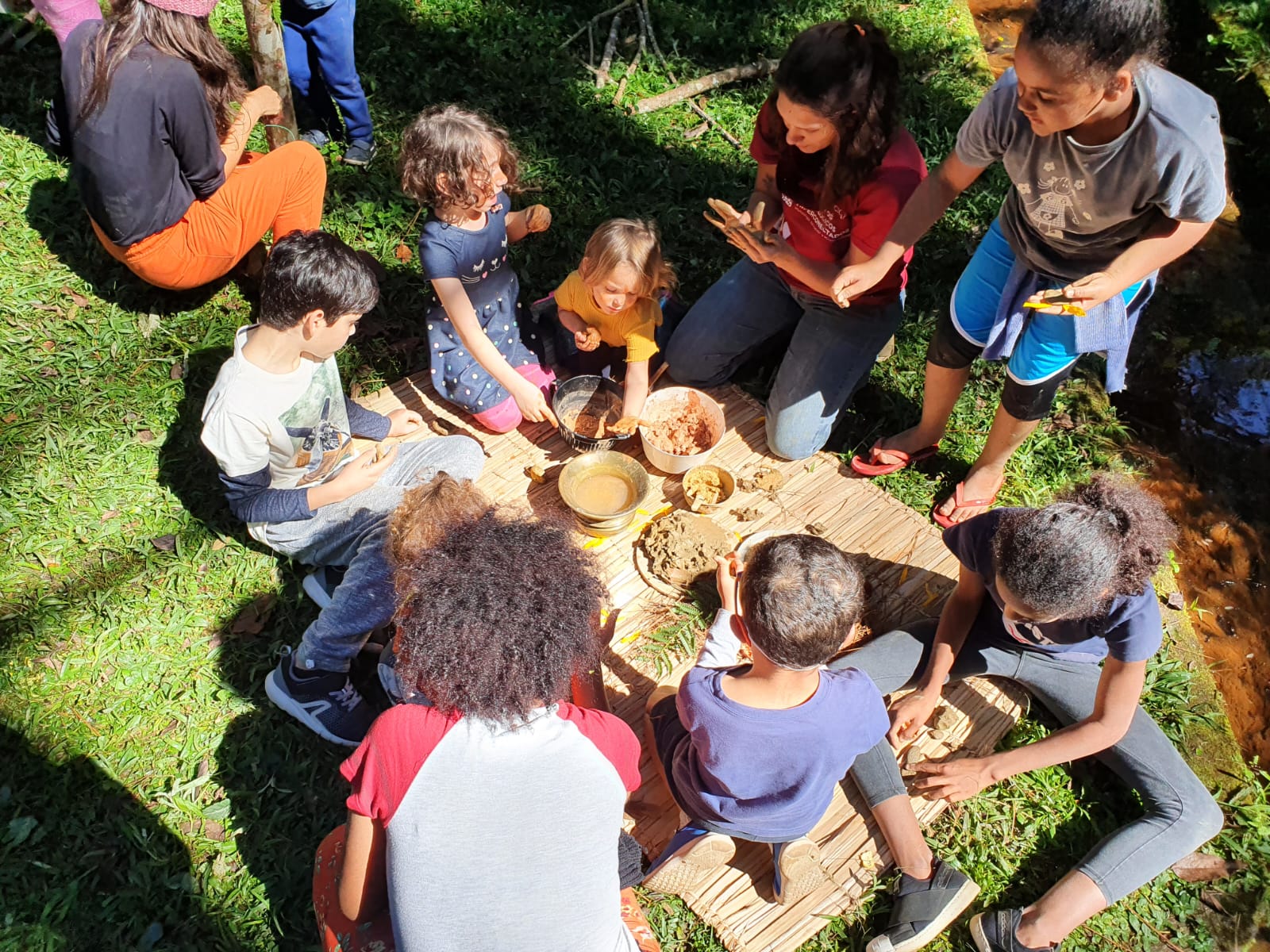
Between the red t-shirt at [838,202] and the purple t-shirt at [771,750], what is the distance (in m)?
1.72

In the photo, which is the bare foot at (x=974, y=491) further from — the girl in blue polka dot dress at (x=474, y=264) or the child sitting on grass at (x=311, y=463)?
the child sitting on grass at (x=311, y=463)

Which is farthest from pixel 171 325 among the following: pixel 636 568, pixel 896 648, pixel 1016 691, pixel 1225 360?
pixel 1225 360

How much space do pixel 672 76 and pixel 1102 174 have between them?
349 centimetres

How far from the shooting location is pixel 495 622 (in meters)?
2.06

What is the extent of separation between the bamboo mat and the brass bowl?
108mm

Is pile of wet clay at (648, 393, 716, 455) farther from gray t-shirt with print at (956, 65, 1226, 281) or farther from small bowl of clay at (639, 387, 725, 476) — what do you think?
gray t-shirt with print at (956, 65, 1226, 281)

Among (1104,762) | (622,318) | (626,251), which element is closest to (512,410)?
(622,318)

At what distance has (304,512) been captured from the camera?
3.08 m

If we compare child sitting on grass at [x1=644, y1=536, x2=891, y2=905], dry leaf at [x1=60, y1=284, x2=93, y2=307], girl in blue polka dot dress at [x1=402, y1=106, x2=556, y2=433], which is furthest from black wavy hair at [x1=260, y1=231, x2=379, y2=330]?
dry leaf at [x1=60, y1=284, x2=93, y2=307]

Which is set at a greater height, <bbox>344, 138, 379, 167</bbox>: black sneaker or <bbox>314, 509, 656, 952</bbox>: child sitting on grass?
<bbox>314, 509, 656, 952</bbox>: child sitting on grass

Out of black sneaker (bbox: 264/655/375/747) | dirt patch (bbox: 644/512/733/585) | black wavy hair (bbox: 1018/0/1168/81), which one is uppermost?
black wavy hair (bbox: 1018/0/1168/81)

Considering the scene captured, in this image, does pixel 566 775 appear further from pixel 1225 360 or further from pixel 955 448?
pixel 1225 360

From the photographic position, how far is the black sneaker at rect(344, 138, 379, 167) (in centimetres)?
487

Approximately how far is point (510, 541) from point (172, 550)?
2.02m
